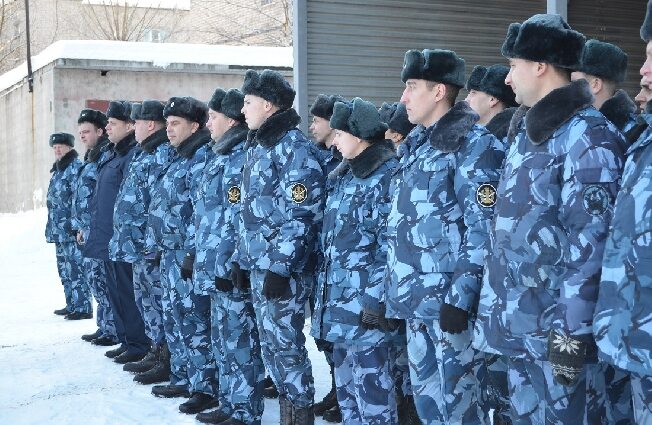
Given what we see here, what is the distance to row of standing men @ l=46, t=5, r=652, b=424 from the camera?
2535 mm

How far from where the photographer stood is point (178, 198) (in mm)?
5543

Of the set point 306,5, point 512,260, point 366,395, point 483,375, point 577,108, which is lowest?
point 366,395

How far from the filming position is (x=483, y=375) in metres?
3.38

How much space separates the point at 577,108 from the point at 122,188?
4.45m

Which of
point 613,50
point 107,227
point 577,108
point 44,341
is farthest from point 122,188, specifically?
point 577,108

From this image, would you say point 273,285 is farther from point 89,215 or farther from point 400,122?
point 89,215

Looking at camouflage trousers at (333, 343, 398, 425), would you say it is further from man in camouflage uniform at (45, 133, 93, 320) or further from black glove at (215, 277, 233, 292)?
man in camouflage uniform at (45, 133, 93, 320)

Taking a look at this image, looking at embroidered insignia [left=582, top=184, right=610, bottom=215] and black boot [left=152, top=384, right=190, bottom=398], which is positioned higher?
embroidered insignia [left=582, top=184, right=610, bottom=215]

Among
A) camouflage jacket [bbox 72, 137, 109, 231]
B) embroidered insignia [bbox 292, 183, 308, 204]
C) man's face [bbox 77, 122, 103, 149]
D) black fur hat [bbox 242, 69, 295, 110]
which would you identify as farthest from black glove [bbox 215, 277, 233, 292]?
man's face [bbox 77, 122, 103, 149]

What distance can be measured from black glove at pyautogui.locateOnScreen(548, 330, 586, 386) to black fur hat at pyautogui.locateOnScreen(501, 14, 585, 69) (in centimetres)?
94

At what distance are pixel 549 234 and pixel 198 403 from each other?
314 centimetres

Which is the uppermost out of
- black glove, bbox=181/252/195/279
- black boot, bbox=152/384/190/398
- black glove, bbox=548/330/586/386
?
black glove, bbox=548/330/586/386

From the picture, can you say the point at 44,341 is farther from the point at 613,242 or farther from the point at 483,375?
the point at 613,242

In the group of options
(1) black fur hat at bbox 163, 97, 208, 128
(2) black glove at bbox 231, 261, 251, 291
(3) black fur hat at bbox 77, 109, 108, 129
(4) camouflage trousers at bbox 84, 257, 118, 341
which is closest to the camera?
(2) black glove at bbox 231, 261, 251, 291
